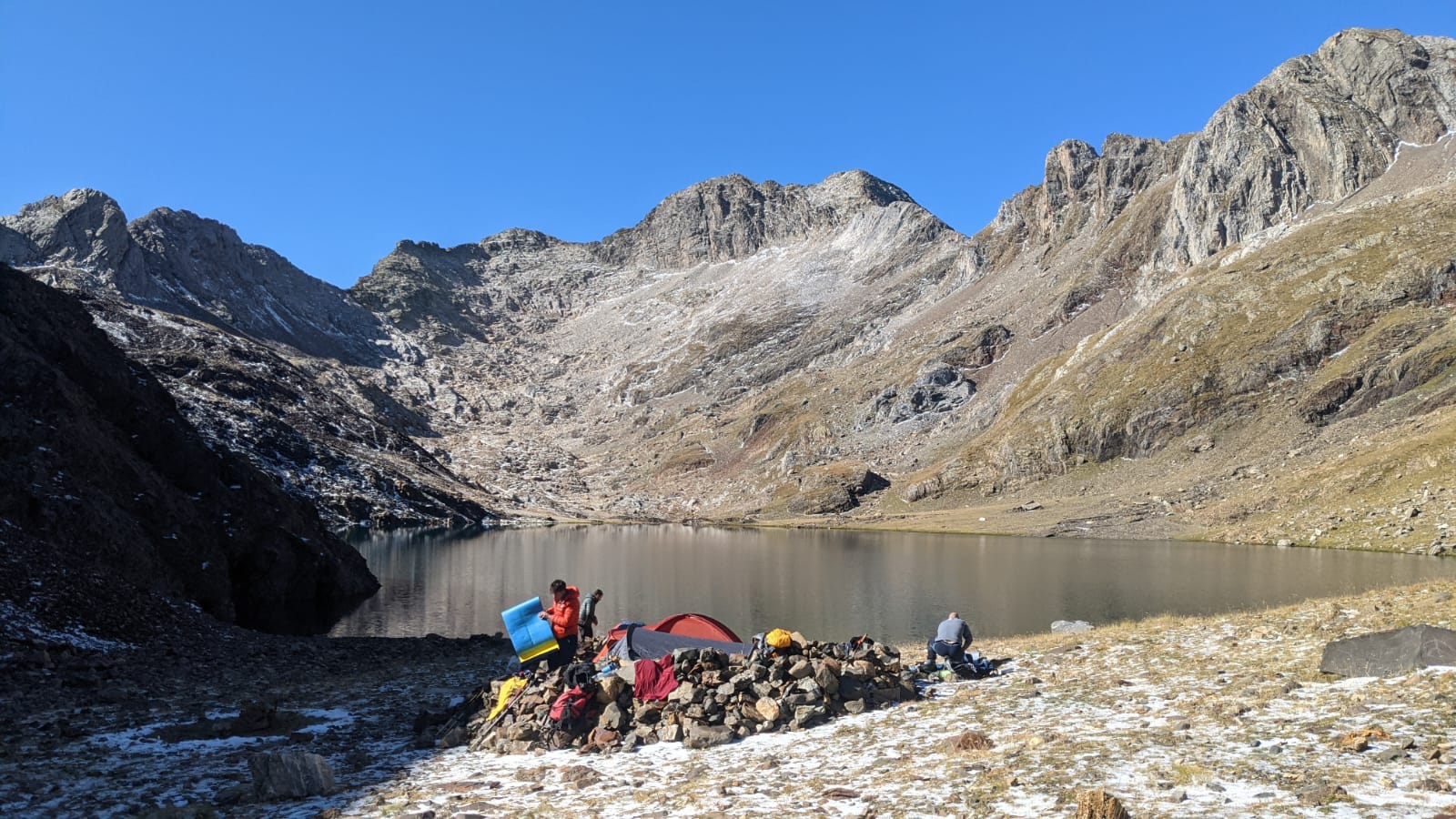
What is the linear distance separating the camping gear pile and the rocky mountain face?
70.9 ft

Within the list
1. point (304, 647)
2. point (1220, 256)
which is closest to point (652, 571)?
point (304, 647)

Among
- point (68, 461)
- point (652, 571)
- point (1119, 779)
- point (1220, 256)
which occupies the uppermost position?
point (1220, 256)

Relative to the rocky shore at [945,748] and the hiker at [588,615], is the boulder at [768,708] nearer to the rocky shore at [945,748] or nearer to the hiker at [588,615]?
the rocky shore at [945,748]

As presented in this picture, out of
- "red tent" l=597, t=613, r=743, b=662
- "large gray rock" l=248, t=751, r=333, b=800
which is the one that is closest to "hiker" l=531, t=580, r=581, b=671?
"red tent" l=597, t=613, r=743, b=662

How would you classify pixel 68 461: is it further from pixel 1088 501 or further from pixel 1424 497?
A: pixel 1088 501

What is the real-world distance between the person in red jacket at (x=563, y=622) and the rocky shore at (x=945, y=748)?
10.6 ft

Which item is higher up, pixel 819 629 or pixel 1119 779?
pixel 1119 779

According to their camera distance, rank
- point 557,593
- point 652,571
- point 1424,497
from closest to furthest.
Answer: point 557,593 < point 1424,497 < point 652,571

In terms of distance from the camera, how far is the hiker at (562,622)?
69.3 feet

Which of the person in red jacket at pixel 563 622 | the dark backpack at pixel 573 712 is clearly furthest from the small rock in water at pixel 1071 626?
the dark backpack at pixel 573 712

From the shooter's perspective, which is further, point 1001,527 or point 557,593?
point 1001,527

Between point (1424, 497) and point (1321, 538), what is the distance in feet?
28.4

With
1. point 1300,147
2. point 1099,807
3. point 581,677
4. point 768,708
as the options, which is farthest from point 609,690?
point 1300,147

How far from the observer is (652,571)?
269ft
